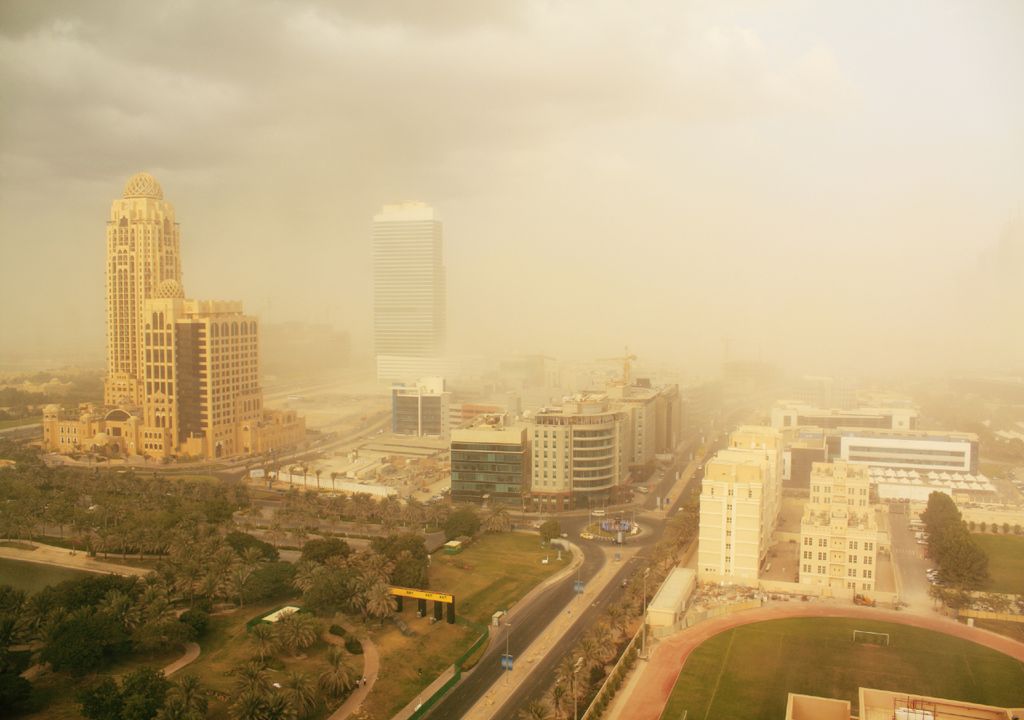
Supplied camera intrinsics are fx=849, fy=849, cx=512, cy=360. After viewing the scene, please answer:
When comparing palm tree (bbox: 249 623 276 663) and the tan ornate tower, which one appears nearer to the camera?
palm tree (bbox: 249 623 276 663)

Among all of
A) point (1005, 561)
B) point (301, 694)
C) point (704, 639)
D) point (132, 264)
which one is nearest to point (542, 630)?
point (704, 639)

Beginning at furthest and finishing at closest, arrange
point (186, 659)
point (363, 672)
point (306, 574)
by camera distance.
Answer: point (306, 574) < point (186, 659) < point (363, 672)

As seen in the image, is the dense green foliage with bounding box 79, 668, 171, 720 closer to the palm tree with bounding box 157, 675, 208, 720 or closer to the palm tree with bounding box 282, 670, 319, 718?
the palm tree with bounding box 157, 675, 208, 720

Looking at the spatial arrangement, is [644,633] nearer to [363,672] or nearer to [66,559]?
[363,672]

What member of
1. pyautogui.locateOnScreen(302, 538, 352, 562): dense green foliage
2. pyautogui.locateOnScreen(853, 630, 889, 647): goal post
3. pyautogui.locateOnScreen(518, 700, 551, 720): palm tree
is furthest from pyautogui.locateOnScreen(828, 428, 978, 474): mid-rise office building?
pyautogui.locateOnScreen(518, 700, 551, 720): palm tree

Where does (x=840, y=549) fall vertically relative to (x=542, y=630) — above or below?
above

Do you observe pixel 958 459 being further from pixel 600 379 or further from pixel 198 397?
pixel 198 397
